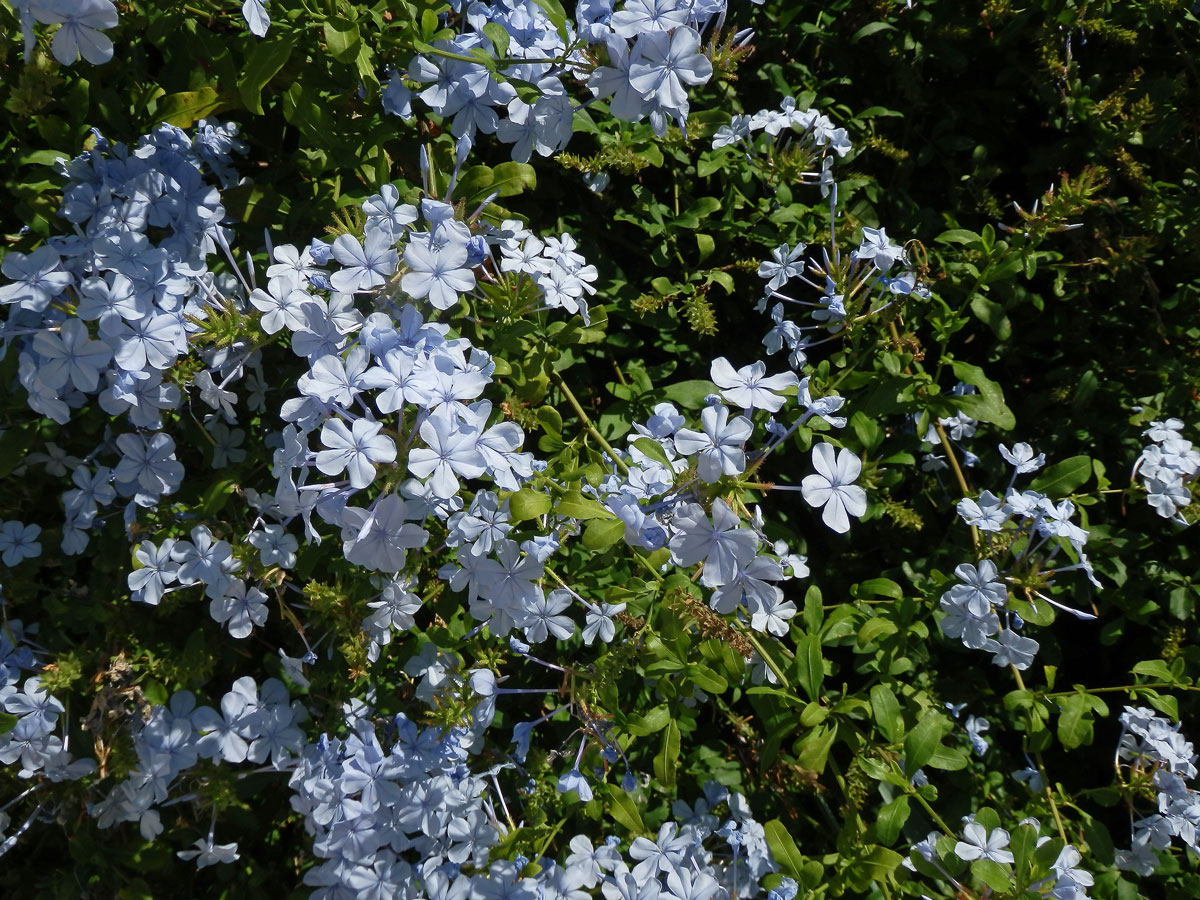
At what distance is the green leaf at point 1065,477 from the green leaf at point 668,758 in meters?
0.98

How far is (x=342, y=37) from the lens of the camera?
139 cm

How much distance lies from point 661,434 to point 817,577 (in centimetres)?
95

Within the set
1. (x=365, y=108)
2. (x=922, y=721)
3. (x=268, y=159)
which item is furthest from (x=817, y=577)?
(x=268, y=159)

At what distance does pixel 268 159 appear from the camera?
1.98 metres

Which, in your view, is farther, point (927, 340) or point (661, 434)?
point (927, 340)

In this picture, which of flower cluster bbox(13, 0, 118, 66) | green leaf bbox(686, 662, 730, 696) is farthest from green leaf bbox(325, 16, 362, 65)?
green leaf bbox(686, 662, 730, 696)

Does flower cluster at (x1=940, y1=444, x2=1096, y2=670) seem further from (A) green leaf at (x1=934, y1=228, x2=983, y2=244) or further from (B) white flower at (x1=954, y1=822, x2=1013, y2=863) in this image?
(A) green leaf at (x1=934, y1=228, x2=983, y2=244)

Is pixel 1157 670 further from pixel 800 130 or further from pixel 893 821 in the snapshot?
pixel 800 130

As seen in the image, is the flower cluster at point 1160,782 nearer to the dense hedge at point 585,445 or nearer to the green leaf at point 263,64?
the dense hedge at point 585,445

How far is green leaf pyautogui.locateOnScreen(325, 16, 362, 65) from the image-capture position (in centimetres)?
139

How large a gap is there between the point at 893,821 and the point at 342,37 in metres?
1.78

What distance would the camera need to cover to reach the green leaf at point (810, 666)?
66.2 inches

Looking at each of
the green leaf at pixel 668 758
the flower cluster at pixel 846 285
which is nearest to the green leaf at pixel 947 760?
the green leaf at pixel 668 758

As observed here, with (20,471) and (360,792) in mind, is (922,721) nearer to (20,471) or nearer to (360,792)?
(360,792)
